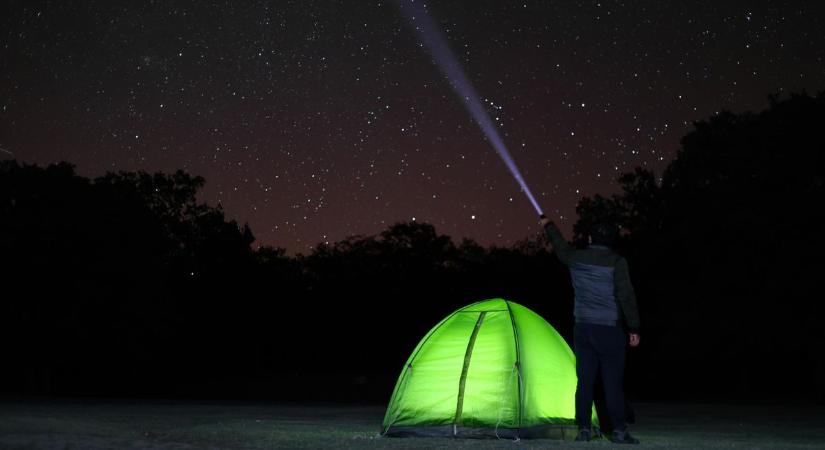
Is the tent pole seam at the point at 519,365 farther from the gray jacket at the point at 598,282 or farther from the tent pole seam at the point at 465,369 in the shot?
the gray jacket at the point at 598,282

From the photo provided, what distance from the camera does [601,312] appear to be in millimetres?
11625

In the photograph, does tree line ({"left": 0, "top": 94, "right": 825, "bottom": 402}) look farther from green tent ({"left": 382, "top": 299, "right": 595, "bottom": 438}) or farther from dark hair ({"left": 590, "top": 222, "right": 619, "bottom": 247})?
dark hair ({"left": 590, "top": 222, "right": 619, "bottom": 247})

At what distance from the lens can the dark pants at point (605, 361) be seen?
11.5 metres

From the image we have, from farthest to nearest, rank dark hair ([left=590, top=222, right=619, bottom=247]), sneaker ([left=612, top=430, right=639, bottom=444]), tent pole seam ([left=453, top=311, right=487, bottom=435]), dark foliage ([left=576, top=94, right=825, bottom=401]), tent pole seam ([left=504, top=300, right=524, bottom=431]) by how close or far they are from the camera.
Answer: dark foliage ([left=576, top=94, right=825, bottom=401]) → tent pole seam ([left=453, top=311, right=487, bottom=435]) → tent pole seam ([left=504, top=300, right=524, bottom=431]) → dark hair ([left=590, top=222, right=619, bottom=247]) → sneaker ([left=612, top=430, right=639, bottom=444])

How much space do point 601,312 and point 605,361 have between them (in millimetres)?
569

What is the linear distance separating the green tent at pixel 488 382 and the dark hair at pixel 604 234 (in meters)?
2.67

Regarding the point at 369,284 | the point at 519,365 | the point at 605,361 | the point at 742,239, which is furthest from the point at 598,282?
the point at 369,284

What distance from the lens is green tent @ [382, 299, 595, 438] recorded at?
13430mm

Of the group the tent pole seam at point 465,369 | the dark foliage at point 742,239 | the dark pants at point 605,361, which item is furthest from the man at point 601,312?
the dark foliage at point 742,239

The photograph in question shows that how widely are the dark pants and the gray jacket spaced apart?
13 cm

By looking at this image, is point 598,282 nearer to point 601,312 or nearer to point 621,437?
point 601,312

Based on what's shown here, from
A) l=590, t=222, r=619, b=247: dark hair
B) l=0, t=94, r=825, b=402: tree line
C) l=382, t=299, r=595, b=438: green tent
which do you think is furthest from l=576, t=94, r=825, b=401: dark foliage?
l=590, t=222, r=619, b=247: dark hair

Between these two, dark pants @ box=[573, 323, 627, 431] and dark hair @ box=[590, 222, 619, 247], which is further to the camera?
dark hair @ box=[590, 222, 619, 247]

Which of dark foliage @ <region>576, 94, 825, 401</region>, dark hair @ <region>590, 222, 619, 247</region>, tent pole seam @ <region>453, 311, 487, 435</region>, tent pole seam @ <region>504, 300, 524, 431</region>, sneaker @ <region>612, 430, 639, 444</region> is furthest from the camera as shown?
dark foliage @ <region>576, 94, 825, 401</region>
